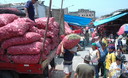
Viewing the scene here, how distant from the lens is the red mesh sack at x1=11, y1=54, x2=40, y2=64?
4.07 meters

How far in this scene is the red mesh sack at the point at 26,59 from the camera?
13.4ft

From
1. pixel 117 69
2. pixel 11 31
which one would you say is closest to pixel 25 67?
pixel 11 31

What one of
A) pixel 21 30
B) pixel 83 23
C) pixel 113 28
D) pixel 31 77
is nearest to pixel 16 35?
pixel 21 30

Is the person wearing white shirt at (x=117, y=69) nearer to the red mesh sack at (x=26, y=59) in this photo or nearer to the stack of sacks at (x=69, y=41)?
the stack of sacks at (x=69, y=41)

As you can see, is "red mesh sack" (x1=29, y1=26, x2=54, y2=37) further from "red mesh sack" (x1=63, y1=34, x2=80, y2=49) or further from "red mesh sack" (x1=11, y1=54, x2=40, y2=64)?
"red mesh sack" (x1=63, y1=34, x2=80, y2=49)

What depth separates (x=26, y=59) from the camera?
13.5 feet

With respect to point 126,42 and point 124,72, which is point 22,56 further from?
point 126,42

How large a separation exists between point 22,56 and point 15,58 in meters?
0.19

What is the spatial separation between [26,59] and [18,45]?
441 millimetres

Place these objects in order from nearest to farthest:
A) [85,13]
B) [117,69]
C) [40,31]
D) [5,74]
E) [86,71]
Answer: [86,71]
[117,69]
[5,74]
[40,31]
[85,13]

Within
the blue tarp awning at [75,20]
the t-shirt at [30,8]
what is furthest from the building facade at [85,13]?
the t-shirt at [30,8]

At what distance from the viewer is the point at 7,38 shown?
14.0 ft

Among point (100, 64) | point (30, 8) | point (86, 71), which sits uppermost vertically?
point (30, 8)

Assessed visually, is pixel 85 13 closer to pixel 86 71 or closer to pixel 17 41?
pixel 17 41
